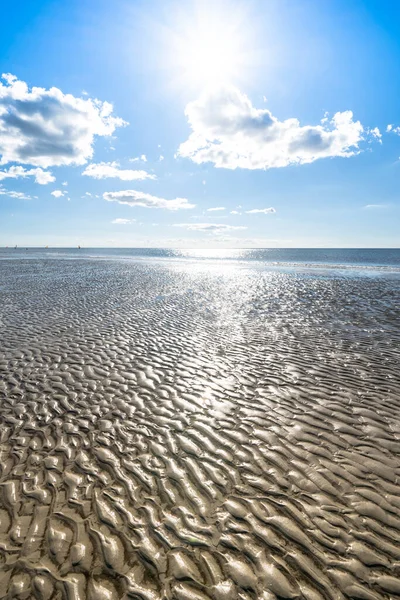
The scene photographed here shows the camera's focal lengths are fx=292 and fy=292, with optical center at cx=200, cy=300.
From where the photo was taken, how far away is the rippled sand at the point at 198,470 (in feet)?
14.5

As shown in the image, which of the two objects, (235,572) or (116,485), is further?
(116,485)

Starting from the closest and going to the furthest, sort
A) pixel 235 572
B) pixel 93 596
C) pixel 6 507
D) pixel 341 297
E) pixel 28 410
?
pixel 93 596
pixel 235 572
pixel 6 507
pixel 28 410
pixel 341 297

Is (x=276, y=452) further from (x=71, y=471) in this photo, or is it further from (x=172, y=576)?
(x=71, y=471)

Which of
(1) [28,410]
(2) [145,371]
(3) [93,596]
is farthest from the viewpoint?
(2) [145,371]

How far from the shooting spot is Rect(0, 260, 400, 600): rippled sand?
441 cm

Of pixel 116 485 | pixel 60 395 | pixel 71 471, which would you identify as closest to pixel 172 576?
pixel 116 485

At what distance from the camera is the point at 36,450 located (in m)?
7.11

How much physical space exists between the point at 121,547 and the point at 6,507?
251 cm

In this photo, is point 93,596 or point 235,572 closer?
point 93,596

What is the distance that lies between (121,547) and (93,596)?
70cm

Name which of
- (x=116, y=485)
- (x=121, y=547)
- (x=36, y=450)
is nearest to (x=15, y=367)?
(x=36, y=450)

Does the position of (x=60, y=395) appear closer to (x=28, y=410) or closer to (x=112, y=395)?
(x=28, y=410)

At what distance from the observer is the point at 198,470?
6.45 metres

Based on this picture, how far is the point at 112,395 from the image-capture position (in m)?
9.80
